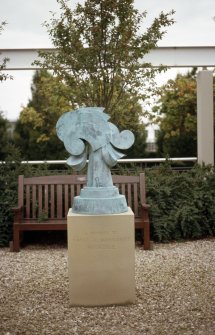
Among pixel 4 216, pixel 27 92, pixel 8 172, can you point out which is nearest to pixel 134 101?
pixel 8 172

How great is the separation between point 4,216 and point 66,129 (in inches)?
121

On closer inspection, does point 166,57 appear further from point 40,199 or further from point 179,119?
point 179,119

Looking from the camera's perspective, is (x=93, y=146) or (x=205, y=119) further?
(x=205, y=119)

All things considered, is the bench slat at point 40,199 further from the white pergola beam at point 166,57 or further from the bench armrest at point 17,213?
the white pergola beam at point 166,57

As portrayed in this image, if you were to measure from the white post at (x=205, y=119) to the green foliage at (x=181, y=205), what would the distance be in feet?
9.03

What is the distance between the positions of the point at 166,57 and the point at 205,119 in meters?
1.76

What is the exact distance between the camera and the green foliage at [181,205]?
23.3 ft

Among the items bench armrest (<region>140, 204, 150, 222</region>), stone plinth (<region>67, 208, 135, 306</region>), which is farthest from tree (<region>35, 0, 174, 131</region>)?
stone plinth (<region>67, 208, 135, 306</region>)

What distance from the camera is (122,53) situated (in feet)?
29.6

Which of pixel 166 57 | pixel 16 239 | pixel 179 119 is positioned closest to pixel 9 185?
pixel 16 239

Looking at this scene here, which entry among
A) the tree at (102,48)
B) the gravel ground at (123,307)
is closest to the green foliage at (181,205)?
the gravel ground at (123,307)

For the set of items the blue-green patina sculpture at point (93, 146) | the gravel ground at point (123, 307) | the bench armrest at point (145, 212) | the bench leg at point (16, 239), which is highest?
the blue-green patina sculpture at point (93, 146)

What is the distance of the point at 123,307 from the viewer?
13.9 feet

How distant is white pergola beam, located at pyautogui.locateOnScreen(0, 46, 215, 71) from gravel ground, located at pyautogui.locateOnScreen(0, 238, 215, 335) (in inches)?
228
